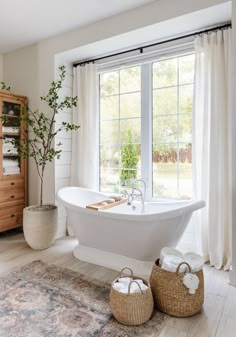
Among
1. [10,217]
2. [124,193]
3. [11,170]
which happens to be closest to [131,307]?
[124,193]

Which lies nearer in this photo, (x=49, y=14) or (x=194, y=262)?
(x=194, y=262)

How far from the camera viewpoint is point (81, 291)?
205 centimetres

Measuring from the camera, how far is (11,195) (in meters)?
3.37

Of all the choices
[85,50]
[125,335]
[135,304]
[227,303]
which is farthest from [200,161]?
[85,50]

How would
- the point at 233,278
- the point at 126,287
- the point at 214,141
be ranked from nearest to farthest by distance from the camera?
1. the point at 126,287
2. the point at 233,278
3. the point at 214,141

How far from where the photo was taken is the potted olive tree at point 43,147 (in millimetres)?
2906

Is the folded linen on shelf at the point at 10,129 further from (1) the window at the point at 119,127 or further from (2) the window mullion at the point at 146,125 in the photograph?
(2) the window mullion at the point at 146,125

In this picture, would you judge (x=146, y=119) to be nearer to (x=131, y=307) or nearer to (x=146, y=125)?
(x=146, y=125)

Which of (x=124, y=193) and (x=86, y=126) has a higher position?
(x=86, y=126)

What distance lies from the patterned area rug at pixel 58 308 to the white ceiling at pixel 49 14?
271 cm

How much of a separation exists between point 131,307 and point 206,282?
94 centimetres

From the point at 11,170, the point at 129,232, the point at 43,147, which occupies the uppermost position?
the point at 43,147

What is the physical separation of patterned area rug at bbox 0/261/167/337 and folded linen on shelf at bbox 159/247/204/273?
0.35 m

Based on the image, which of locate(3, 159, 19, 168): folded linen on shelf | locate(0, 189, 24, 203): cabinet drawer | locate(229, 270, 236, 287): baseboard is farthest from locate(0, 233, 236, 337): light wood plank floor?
locate(3, 159, 19, 168): folded linen on shelf
